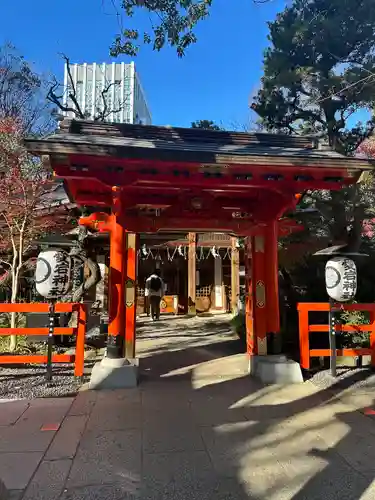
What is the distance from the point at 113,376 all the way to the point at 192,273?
10447 mm

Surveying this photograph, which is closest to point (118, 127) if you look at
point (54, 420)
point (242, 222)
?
point (242, 222)

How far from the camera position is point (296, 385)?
18.5ft

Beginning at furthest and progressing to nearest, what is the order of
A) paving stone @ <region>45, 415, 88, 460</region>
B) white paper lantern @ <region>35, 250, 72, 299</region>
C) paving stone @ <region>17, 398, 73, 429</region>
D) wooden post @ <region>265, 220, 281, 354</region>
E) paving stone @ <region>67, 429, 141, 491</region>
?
wooden post @ <region>265, 220, 281, 354</region>, white paper lantern @ <region>35, 250, 72, 299</region>, paving stone @ <region>17, 398, 73, 429</region>, paving stone @ <region>45, 415, 88, 460</region>, paving stone @ <region>67, 429, 141, 491</region>

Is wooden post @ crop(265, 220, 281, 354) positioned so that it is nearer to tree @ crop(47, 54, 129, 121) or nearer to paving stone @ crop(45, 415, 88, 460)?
paving stone @ crop(45, 415, 88, 460)

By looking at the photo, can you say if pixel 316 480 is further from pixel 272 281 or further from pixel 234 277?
pixel 234 277

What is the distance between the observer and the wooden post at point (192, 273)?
15.8 metres

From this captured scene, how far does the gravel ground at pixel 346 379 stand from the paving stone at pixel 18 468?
400cm

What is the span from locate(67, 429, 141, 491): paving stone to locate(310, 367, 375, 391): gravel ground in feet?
10.2

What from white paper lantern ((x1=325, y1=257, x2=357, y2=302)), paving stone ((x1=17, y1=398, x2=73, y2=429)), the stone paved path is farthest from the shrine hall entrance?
paving stone ((x1=17, y1=398, x2=73, y2=429))

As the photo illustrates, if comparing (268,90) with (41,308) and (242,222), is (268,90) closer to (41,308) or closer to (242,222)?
(242,222)

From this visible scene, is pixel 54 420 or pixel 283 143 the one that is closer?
pixel 54 420

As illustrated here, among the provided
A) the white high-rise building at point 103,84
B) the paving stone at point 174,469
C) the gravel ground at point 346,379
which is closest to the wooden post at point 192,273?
the white high-rise building at point 103,84

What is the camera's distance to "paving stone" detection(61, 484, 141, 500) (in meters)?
2.72

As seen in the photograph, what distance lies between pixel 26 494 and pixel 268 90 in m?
10.5
